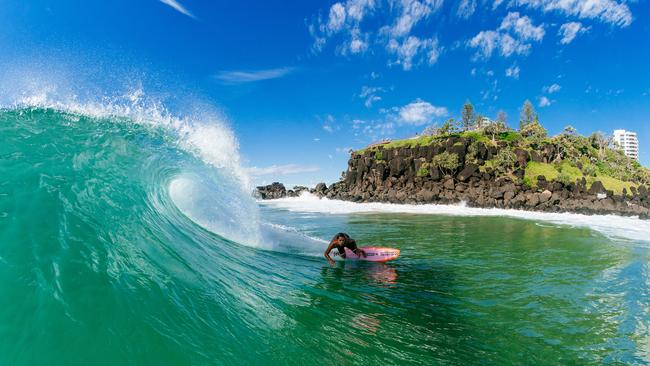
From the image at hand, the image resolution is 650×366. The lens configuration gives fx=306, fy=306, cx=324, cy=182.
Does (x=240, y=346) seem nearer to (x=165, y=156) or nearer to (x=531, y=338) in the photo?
(x=531, y=338)

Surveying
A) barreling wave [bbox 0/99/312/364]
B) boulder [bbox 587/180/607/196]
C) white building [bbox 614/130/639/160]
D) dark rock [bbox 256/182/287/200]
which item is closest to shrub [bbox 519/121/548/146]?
boulder [bbox 587/180/607/196]

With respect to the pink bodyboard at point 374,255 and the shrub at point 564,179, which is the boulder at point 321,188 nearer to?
the shrub at point 564,179

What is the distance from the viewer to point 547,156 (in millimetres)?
70438

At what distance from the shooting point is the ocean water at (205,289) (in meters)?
3.99

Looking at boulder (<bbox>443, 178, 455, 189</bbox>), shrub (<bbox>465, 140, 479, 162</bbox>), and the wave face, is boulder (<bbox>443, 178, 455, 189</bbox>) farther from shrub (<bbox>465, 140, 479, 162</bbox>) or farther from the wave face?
the wave face

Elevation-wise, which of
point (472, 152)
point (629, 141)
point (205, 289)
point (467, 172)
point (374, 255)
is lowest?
point (374, 255)

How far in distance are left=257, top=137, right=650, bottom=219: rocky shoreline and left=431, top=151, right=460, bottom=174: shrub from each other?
1.03 metres

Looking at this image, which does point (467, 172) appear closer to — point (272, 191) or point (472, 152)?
point (472, 152)

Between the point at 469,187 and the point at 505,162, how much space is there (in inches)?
449

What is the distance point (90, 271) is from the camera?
4707 millimetres

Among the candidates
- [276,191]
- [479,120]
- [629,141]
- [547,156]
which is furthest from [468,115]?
[629,141]

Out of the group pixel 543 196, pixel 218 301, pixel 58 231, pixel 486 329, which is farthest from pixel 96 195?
pixel 543 196

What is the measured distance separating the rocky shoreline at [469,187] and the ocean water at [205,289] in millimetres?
41769

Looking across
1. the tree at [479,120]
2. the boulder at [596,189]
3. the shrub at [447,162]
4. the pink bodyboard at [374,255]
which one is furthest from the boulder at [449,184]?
the pink bodyboard at [374,255]
